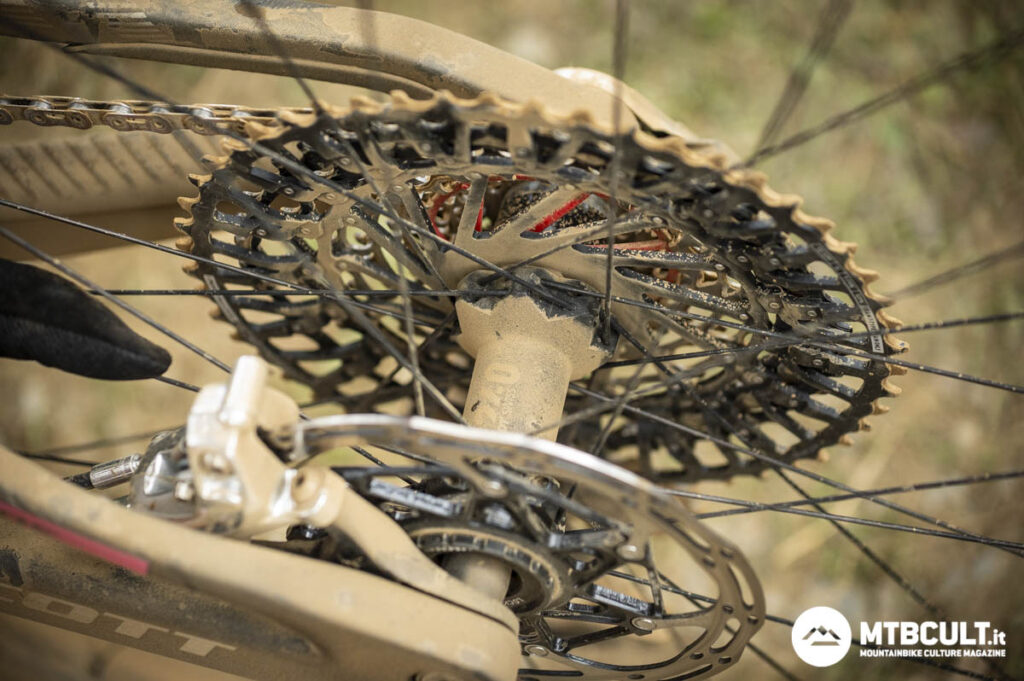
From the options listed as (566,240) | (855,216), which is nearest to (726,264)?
(566,240)

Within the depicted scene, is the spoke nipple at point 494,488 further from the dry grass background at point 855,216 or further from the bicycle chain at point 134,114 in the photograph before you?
the dry grass background at point 855,216

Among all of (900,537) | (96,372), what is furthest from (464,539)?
(900,537)

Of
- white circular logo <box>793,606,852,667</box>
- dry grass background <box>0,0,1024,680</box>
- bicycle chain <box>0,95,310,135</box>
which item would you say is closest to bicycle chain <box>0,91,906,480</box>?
bicycle chain <box>0,95,310,135</box>

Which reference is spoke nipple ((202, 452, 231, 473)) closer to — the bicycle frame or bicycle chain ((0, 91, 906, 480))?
the bicycle frame

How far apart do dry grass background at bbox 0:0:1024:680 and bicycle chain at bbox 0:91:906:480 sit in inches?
13.4

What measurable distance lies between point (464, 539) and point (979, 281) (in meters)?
0.88

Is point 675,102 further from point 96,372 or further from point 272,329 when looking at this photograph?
point 96,372

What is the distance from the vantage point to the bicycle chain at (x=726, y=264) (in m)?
0.45

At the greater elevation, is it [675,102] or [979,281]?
[675,102]

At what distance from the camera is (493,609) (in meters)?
0.49

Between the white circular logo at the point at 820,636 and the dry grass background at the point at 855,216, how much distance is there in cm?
38

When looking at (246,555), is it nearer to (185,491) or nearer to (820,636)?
(185,491)

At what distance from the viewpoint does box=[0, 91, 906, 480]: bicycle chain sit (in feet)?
1.48

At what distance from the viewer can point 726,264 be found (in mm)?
526
